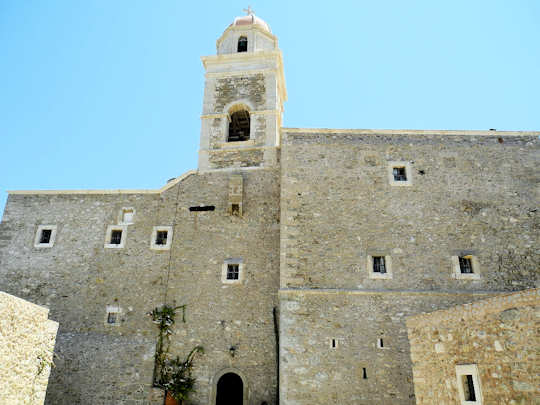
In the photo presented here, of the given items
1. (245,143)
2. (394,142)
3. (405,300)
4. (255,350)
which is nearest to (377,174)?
(394,142)

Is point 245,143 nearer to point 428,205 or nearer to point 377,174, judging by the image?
point 377,174

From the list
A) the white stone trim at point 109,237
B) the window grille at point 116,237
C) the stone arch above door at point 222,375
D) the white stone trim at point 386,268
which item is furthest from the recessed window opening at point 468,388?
the window grille at point 116,237

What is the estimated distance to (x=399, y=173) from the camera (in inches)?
591

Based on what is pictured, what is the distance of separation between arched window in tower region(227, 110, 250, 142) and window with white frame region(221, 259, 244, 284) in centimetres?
562

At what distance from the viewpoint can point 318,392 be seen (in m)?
11.9

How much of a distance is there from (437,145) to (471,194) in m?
2.04

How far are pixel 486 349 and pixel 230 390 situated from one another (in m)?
9.17

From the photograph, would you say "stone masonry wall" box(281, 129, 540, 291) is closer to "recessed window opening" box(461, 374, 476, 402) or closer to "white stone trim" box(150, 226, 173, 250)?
"white stone trim" box(150, 226, 173, 250)

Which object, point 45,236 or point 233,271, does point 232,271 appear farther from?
point 45,236

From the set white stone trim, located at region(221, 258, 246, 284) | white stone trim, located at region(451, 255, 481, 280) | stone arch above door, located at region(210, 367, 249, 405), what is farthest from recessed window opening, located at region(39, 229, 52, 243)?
white stone trim, located at region(451, 255, 481, 280)

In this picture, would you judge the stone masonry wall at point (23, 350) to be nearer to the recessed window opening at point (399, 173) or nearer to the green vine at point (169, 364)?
the green vine at point (169, 364)

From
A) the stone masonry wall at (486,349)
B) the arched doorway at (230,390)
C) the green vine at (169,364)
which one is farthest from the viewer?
the arched doorway at (230,390)

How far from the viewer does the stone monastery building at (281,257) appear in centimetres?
1270

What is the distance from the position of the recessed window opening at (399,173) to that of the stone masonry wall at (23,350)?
36.1 feet
